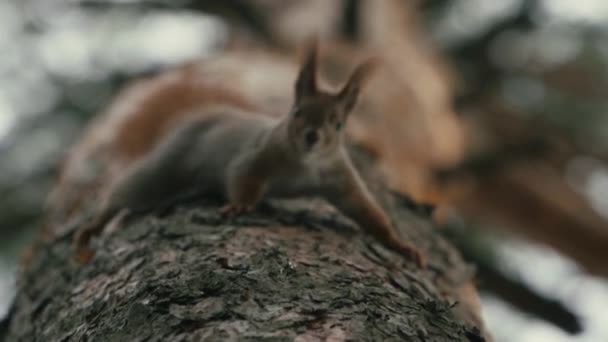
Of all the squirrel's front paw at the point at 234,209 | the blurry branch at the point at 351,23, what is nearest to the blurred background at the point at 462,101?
the blurry branch at the point at 351,23

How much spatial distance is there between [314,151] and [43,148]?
2.43 metres

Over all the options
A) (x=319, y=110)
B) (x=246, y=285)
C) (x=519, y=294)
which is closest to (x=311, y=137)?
(x=319, y=110)

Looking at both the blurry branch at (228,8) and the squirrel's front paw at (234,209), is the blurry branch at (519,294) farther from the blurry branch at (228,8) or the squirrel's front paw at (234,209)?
the blurry branch at (228,8)

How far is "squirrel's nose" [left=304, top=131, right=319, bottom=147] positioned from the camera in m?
2.22

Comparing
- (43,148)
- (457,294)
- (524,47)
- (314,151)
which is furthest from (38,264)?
(524,47)

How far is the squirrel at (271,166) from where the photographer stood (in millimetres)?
2125

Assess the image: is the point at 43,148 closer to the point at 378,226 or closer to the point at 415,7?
the point at 415,7

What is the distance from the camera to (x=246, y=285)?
4.60 feet

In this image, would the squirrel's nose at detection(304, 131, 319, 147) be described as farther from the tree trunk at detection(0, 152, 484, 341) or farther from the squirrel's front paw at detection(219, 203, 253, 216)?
the squirrel's front paw at detection(219, 203, 253, 216)

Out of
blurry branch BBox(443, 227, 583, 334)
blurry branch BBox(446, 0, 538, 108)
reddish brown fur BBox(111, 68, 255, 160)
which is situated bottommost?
blurry branch BBox(443, 227, 583, 334)

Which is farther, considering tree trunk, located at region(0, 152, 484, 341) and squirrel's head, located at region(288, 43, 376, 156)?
squirrel's head, located at region(288, 43, 376, 156)

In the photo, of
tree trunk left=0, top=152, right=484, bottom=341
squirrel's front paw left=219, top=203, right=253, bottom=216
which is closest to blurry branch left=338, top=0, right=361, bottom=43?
tree trunk left=0, top=152, right=484, bottom=341

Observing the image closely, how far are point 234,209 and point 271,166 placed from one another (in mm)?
324

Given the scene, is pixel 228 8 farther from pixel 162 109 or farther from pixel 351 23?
pixel 162 109
